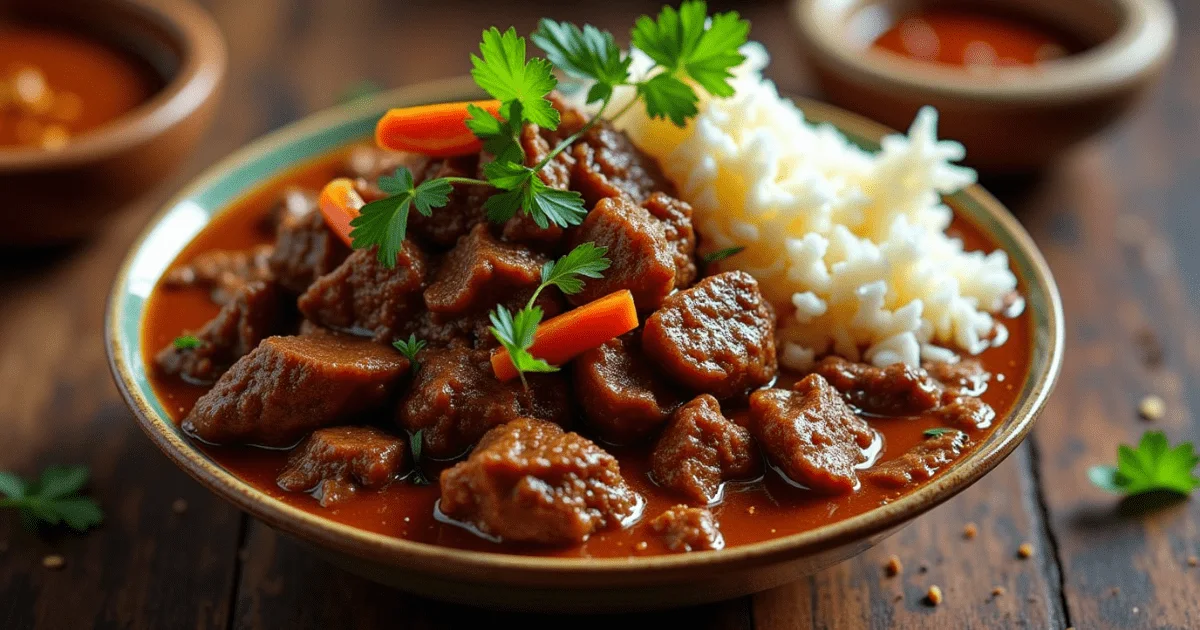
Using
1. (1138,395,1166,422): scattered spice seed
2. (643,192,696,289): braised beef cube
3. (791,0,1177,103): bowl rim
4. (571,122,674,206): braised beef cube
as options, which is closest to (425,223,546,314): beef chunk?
(571,122,674,206): braised beef cube

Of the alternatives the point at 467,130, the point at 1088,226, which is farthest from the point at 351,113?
the point at 1088,226

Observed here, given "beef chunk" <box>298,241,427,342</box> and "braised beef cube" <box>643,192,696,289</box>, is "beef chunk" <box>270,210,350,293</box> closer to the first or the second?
"beef chunk" <box>298,241,427,342</box>

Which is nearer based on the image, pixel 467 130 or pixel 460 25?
pixel 467 130

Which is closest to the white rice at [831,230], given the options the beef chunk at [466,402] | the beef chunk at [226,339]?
the beef chunk at [466,402]

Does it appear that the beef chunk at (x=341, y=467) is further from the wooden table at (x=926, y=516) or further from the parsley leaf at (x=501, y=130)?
the parsley leaf at (x=501, y=130)

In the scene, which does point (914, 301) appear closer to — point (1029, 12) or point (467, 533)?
point (467, 533)

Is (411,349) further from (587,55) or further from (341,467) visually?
(587,55)
